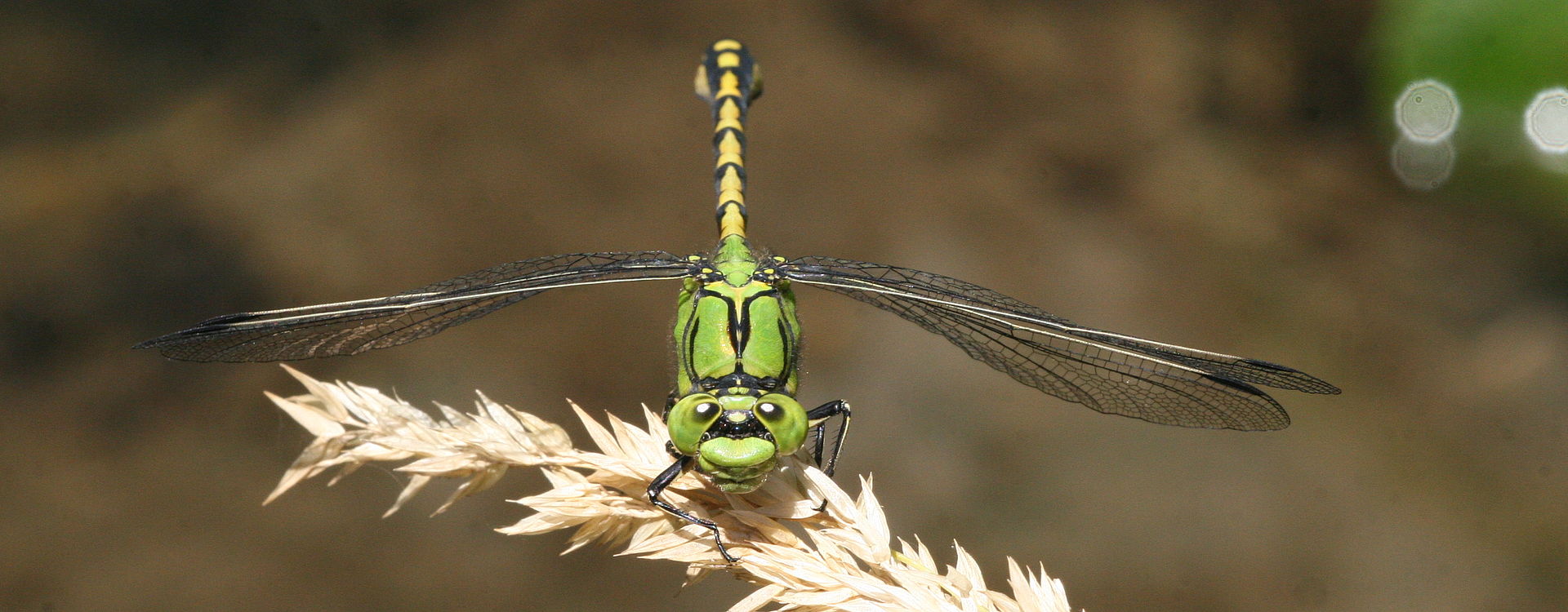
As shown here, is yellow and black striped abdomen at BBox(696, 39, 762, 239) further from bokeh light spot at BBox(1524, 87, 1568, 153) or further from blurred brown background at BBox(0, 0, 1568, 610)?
bokeh light spot at BBox(1524, 87, 1568, 153)

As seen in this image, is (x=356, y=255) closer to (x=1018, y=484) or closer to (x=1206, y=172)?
(x=1018, y=484)

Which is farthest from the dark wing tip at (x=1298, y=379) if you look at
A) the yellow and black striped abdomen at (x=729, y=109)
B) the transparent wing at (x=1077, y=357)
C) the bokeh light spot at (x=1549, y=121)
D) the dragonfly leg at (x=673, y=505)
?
the bokeh light spot at (x=1549, y=121)

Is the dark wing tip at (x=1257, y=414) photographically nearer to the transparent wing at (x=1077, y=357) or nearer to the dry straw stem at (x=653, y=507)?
the transparent wing at (x=1077, y=357)

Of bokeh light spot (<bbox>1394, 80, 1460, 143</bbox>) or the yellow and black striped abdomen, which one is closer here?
the yellow and black striped abdomen

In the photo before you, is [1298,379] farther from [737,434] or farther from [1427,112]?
[1427,112]

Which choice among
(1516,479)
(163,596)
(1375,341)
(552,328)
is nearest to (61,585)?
(163,596)

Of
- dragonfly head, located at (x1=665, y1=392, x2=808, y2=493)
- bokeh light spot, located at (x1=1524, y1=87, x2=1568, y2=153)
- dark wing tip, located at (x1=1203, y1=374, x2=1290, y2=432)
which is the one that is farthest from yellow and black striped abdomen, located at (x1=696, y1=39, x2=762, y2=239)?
bokeh light spot, located at (x1=1524, y1=87, x2=1568, y2=153)

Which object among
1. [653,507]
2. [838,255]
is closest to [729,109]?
[838,255]
